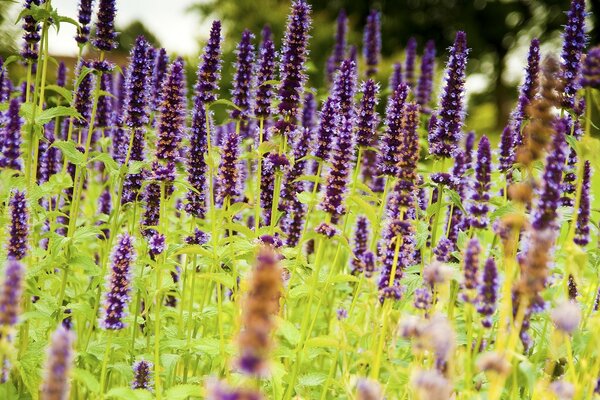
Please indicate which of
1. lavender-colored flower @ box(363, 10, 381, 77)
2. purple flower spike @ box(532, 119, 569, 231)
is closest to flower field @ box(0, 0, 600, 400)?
purple flower spike @ box(532, 119, 569, 231)

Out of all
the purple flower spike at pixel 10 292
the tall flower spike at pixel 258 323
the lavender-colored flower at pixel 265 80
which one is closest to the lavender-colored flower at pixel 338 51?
the lavender-colored flower at pixel 265 80

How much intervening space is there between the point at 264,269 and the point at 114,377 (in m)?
3.33

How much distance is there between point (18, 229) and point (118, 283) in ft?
1.70

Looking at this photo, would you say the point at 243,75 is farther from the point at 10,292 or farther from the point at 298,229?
the point at 10,292

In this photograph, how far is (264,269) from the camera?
1.25 m

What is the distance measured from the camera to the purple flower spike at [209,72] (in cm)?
405

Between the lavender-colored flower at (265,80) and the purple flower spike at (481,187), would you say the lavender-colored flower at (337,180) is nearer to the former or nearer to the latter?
the lavender-colored flower at (265,80)

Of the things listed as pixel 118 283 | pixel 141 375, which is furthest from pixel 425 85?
pixel 118 283

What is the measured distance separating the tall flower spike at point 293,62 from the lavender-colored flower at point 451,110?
809 mm

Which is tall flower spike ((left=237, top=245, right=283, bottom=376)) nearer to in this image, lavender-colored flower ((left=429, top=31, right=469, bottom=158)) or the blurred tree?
lavender-colored flower ((left=429, top=31, right=469, bottom=158))

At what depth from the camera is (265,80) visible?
13.9 ft

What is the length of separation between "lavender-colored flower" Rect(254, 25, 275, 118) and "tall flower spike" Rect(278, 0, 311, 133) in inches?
5.6

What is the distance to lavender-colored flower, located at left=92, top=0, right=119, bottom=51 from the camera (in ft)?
13.5

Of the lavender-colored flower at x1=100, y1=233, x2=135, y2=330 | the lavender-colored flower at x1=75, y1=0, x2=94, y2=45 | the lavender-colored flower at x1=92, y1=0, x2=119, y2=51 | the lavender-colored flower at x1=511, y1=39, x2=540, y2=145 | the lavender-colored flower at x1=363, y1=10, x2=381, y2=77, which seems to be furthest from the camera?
the lavender-colored flower at x1=363, y1=10, x2=381, y2=77
